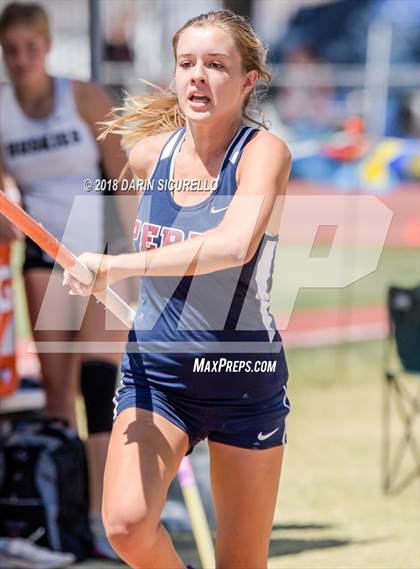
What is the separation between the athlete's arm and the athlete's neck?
Answer: 141 millimetres

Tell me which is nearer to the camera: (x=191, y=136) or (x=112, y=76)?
(x=191, y=136)

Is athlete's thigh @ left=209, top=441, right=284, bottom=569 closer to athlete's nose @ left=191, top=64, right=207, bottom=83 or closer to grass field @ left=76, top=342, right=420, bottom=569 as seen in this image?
athlete's nose @ left=191, top=64, right=207, bottom=83

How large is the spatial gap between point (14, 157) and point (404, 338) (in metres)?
2.26

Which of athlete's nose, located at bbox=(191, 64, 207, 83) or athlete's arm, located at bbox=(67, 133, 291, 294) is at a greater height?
athlete's nose, located at bbox=(191, 64, 207, 83)

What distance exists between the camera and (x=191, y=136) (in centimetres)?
335

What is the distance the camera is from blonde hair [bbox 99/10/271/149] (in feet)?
10.7

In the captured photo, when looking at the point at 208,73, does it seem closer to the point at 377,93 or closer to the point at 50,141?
the point at 50,141

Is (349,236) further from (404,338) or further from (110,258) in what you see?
(110,258)

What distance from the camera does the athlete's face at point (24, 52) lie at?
16.2 feet

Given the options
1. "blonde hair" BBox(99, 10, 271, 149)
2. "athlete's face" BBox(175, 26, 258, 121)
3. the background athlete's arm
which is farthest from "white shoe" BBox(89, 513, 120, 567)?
"athlete's face" BBox(175, 26, 258, 121)

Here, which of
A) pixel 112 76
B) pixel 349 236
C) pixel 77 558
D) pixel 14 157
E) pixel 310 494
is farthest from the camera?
pixel 112 76

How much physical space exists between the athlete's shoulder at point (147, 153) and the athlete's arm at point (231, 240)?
39 centimetres

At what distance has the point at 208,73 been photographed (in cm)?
318

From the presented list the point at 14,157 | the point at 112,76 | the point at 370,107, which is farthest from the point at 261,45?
the point at 370,107
